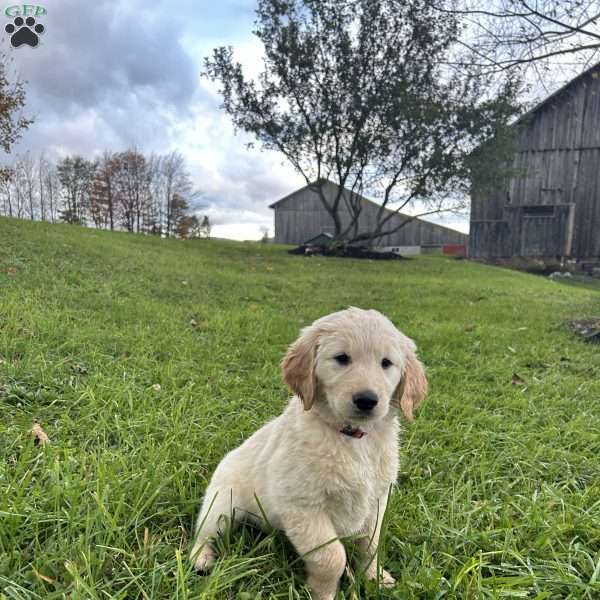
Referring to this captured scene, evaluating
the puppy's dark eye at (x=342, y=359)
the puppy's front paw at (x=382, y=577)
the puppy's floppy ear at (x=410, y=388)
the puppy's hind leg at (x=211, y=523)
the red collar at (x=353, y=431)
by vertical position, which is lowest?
the puppy's front paw at (x=382, y=577)

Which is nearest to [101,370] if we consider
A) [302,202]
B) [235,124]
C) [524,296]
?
[524,296]

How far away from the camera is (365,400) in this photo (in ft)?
5.19

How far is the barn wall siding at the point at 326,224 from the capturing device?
3775 centimetres

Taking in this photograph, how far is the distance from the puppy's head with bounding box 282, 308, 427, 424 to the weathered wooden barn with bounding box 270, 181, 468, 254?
34723 millimetres

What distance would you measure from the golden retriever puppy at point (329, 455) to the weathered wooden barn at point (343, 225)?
34775 mm

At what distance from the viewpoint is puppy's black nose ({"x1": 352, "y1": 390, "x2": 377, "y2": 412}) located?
1581 mm

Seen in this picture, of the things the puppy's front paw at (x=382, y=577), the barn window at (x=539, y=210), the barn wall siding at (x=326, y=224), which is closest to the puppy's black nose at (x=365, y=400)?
the puppy's front paw at (x=382, y=577)

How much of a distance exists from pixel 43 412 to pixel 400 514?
2.12m

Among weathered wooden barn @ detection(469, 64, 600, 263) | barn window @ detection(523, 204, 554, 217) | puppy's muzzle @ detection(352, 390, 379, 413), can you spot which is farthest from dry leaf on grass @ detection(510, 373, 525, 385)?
barn window @ detection(523, 204, 554, 217)

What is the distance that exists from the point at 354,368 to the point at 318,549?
66 cm

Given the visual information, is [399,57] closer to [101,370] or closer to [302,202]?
[101,370]

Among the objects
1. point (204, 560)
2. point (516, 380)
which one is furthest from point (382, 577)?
point (516, 380)

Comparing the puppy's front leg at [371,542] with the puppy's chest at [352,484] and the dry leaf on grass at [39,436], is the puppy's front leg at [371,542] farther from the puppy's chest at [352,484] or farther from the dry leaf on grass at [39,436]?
the dry leaf on grass at [39,436]

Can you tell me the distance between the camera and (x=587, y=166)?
20.1 m
